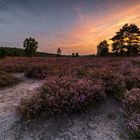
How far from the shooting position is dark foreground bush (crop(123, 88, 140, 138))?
5066 millimetres

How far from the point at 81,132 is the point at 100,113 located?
103cm

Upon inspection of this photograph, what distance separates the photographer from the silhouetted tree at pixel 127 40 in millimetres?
51875

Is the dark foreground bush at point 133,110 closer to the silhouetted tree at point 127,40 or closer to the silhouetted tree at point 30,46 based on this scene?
the silhouetted tree at point 127,40

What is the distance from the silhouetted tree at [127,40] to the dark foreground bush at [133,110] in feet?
159

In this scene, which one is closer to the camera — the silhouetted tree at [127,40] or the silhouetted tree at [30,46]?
the silhouetted tree at [127,40]

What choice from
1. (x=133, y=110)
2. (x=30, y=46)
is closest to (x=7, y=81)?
(x=133, y=110)

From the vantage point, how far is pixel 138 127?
503 centimetres

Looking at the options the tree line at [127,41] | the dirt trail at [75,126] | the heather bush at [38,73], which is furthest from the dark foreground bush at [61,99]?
the tree line at [127,41]

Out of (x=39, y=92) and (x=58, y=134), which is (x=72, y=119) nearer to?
(x=58, y=134)

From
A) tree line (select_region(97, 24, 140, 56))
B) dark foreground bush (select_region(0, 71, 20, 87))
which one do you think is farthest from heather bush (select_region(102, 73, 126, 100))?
tree line (select_region(97, 24, 140, 56))

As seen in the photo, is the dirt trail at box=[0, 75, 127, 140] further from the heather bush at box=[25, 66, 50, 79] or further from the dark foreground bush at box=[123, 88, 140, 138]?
the heather bush at box=[25, 66, 50, 79]

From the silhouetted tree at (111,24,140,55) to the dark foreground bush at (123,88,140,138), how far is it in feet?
159

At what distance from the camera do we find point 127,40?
52.8m

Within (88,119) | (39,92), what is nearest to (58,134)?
(88,119)
